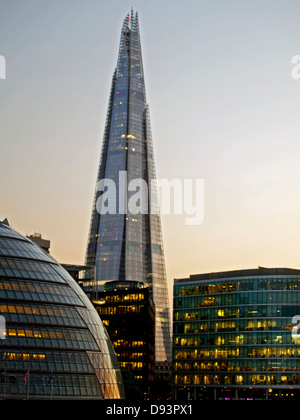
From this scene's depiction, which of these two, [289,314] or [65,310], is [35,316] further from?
[289,314]

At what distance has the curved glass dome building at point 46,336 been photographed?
87.6 meters

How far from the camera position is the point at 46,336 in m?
92.1

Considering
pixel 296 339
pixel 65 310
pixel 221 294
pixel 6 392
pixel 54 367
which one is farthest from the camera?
pixel 221 294

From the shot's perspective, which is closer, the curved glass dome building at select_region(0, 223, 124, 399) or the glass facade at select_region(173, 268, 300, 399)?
the curved glass dome building at select_region(0, 223, 124, 399)

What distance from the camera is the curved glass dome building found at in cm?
8762

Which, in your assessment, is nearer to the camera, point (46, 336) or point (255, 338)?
point (46, 336)

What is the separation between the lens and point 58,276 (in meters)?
102

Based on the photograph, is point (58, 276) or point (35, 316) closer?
point (35, 316)

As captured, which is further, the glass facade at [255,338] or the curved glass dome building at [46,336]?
the glass facade at [255,338]

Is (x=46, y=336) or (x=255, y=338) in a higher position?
(x=255, y=338)
